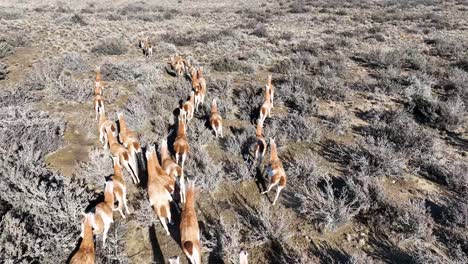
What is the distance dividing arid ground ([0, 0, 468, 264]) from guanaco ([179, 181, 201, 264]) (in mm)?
798

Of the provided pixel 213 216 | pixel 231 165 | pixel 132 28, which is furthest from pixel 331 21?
pixel 213 216

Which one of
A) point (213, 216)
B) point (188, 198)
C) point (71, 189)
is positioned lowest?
point (213, 216)

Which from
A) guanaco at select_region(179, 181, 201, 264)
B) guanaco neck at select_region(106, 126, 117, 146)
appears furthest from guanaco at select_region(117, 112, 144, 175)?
guanaco at select_region(179, 181, 201, 264)

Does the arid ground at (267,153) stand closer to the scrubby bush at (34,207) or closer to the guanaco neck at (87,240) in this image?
the scrubby bush at (34,207)

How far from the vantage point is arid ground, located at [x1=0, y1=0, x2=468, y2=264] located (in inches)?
204

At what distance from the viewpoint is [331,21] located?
25531 millimetres

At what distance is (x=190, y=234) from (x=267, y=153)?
3823mm

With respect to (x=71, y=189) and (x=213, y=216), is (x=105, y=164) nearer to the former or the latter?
(x=71, y=189)

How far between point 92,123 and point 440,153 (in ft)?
28.3

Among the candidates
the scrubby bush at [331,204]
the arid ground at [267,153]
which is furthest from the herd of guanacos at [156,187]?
the scrubby bush at [331,204]

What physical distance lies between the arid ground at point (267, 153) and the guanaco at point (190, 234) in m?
0.80

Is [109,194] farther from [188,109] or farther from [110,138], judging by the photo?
[188,109]

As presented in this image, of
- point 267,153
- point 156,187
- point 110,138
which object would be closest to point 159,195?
point 156,187

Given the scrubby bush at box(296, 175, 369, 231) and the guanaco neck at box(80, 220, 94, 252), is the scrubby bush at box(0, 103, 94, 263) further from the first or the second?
the scrubby bush at box(296, 175, 369, 231)
